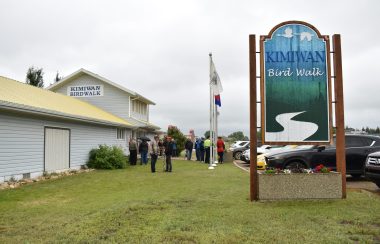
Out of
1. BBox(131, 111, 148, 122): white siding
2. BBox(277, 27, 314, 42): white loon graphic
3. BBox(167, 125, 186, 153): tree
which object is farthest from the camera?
BBox(167, 125, 186, 153): tree

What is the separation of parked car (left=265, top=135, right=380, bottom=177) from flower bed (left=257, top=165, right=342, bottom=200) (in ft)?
13.2

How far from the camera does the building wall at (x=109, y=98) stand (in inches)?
1168

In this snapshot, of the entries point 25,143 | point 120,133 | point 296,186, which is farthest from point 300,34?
point 120,133

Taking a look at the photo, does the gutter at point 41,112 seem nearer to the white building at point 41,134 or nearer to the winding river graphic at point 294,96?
the white building at point 41,134

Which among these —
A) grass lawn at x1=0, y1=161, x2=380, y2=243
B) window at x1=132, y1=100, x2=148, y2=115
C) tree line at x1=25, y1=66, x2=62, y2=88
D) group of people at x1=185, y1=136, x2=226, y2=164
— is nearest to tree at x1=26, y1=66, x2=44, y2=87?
tree line at x1=25, y1=66, x2=62, y2=88

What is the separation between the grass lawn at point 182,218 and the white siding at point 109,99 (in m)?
19.0

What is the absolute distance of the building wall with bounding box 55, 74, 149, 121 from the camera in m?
29.7

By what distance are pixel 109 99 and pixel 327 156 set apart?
20.2 meters

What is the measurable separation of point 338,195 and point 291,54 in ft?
10.9

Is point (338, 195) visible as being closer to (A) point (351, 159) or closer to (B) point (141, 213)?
(B) point (141, 213)

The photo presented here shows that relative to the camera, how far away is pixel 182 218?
6918 millimetres

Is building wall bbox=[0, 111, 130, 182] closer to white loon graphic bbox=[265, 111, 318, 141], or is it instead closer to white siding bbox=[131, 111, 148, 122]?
white loon graphic bbox=[265, 111, 318, 141]

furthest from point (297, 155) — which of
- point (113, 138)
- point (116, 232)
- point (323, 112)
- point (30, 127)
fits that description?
point (113, 138)

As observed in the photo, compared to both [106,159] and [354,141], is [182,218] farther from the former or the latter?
[106,159]
